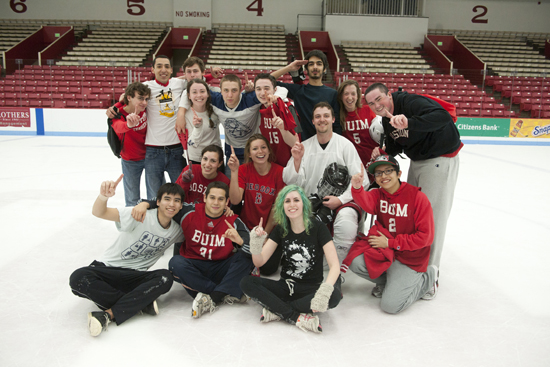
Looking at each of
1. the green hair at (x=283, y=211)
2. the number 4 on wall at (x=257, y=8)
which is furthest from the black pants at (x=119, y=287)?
the number 4 on wall at (x=257, y=8)

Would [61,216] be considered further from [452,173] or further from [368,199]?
[452,173]

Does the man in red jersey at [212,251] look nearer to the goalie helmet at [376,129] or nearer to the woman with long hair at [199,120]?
the woman with long hair at [199,120]

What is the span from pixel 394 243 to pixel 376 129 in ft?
3.97

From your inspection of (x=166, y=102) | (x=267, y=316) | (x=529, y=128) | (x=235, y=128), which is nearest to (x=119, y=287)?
(x=267, y=316)

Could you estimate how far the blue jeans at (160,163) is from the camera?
3.75 meters

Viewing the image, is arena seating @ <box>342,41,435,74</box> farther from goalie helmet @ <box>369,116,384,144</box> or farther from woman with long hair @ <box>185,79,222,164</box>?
woman with long hair @ <box>185,79,222,164</box>

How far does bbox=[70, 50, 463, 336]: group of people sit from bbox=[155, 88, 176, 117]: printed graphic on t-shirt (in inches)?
7.3

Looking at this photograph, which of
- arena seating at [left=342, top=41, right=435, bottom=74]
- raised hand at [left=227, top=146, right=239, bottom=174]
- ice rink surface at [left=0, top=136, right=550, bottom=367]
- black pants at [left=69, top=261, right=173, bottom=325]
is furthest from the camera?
arena seating at [left=342, top=41, right=435, bottom=74]

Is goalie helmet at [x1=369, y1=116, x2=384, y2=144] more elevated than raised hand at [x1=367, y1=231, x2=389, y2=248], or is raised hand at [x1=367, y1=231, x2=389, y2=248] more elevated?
goalie helmet at [x1=369, y1=116, x2=384, y2=144]

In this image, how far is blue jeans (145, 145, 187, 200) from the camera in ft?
12.3

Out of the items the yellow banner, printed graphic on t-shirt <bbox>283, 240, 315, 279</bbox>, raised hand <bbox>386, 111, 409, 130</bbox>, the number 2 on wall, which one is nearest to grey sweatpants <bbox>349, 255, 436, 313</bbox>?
printed graphic on t-shirt <bbox>283, 240, 315, 279</bbox>

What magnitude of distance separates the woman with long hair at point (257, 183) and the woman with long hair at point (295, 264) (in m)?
0.56

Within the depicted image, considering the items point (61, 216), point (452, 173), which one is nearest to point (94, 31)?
point (61, 216)

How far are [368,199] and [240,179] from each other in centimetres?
101
